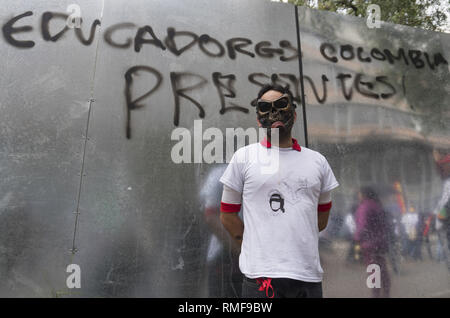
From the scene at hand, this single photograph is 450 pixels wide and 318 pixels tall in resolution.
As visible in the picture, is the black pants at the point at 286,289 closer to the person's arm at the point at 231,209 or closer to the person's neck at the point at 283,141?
the person's arm at the point at 231,209

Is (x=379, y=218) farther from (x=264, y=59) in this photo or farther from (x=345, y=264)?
(x=264, y=59)

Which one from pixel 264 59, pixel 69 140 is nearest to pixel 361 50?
pixel 264 59

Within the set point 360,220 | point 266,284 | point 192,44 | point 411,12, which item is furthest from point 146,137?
point 411,12

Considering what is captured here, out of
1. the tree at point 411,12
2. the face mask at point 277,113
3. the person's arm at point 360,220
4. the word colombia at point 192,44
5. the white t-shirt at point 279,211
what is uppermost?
the tree at point 411,12

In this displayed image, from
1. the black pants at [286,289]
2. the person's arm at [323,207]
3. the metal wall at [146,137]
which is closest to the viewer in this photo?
the black pants at [286,289]

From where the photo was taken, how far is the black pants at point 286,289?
192 centimetres

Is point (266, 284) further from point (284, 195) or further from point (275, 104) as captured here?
point (275, 104)

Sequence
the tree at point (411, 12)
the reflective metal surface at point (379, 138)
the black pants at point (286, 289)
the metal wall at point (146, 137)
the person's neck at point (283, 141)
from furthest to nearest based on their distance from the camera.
Answer: the tree at point (411, 12), the reflective metal surface at point (379, 138), the metal wall at point (146, 137), the person's neck at point (283, 141), the black pants at point (286, 289)

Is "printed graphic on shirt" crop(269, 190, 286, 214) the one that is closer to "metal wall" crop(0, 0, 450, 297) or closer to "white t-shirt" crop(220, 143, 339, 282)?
"white t-shirt" crop(220, 143, 339, 282)

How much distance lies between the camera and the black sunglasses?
2258mm

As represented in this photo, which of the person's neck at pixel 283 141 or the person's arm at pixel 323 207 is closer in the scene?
the person's neck at pixel 283 141

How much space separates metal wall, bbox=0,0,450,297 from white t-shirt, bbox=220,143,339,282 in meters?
1.19

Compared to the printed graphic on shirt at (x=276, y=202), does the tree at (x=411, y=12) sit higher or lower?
higher

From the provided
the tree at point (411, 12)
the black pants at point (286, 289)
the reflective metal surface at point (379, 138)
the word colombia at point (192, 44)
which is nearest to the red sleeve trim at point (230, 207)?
the black pants at point (286, 289)
